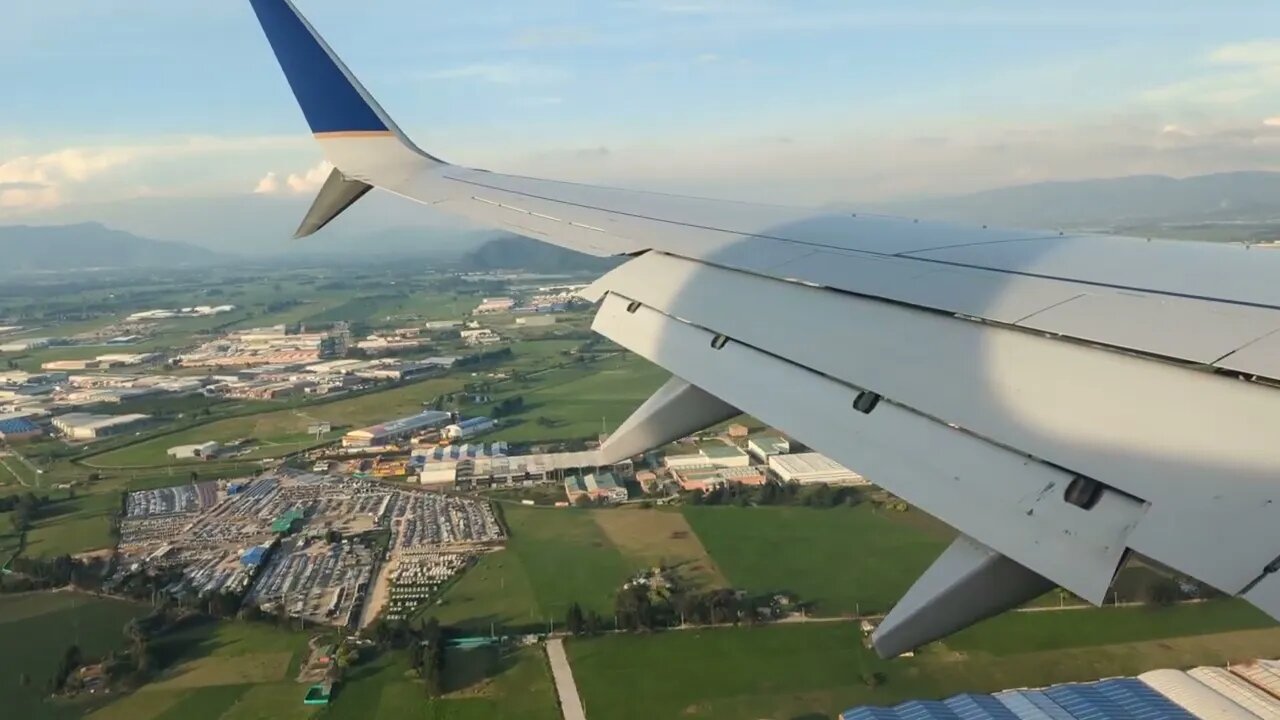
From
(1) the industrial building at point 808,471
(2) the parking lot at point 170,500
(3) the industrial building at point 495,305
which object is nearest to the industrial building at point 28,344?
(3) the industrial building at point 495,305

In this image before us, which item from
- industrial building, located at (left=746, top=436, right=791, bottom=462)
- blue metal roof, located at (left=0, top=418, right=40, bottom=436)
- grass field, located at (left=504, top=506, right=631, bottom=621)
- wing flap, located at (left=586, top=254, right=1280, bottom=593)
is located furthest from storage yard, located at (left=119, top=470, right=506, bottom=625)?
wing flap, located at (left=586, top=254, right=1280, bottom=593)

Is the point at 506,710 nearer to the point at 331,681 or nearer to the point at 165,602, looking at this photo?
the point at 331,681

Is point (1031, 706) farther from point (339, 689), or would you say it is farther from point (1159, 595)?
point (339, 689)

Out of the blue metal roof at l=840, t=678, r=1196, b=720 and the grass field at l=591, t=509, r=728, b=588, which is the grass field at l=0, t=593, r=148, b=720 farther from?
the blue metal roof at l=840, t=678, r=1196, b=720

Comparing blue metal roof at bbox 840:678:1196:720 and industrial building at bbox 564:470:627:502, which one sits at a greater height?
blue metal roof at bbox 840:678:1196:720

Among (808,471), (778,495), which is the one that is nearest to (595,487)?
(778,495)

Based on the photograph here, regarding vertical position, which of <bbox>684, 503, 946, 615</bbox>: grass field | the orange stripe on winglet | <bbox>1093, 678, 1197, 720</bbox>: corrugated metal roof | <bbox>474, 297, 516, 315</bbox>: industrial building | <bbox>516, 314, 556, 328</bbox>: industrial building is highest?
the orange stripe on winglet

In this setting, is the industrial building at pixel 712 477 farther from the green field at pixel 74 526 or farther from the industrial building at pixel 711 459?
the green field at pixel 74 526
